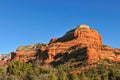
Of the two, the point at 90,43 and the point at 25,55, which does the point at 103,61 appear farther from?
the point at 25,55

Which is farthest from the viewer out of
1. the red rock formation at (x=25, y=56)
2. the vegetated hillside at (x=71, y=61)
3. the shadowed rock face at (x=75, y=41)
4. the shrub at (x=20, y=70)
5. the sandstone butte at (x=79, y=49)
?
the red rock formation at (x=25, y=56)

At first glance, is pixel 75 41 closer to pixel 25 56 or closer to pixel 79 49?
pixel 79 49

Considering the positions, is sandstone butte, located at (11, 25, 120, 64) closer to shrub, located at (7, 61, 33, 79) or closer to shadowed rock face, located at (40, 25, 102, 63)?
shadowed rock face, located at (40, 25, 102, 63)

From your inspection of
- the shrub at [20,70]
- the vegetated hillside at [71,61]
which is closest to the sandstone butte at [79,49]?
the vegetated hillside at [71,61]

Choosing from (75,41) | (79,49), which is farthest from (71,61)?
(75,41)

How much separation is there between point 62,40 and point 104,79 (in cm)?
6168

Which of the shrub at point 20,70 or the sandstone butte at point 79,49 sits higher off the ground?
the sandstone butte at point 79,49

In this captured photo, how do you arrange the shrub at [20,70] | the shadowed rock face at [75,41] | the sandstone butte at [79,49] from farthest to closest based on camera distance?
the shadowed rock face at [75,41]
the sandstone butte at [79,49]
the shrub at [20,70]

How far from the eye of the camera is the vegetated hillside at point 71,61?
107m

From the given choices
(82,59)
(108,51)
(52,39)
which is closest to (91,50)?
(82,59)

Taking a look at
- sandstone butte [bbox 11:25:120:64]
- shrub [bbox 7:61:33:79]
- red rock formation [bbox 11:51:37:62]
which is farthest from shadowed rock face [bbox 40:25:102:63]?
shrub [bbox 7:61:33:79]

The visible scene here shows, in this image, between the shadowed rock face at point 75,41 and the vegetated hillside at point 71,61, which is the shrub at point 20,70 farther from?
Answer: the shadowed rock face at point 75,41

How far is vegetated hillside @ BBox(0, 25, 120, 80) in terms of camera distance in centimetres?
10694

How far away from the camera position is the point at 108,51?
463 feet
